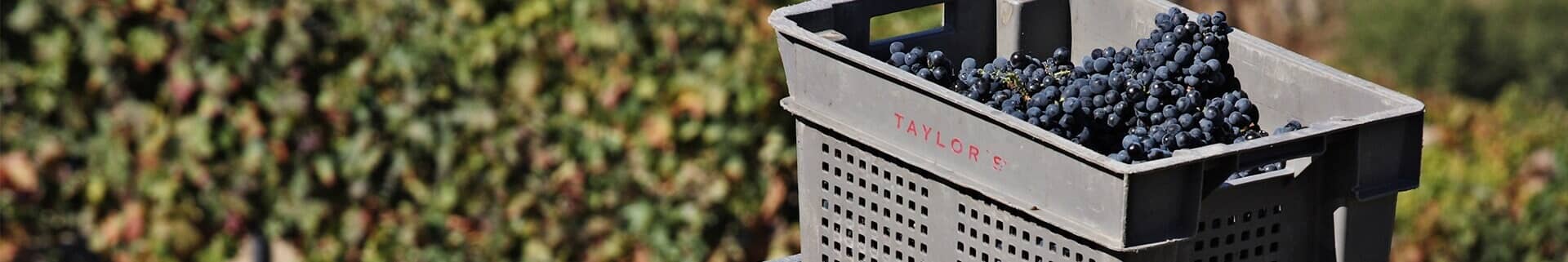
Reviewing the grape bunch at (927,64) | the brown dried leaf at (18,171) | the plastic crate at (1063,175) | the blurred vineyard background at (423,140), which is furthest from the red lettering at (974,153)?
the brown dried leaf at (18,171)

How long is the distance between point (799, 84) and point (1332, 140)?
58 cm

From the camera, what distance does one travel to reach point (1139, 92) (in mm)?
2117

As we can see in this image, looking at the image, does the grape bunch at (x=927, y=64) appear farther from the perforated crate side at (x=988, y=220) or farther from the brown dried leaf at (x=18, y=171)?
the brown dried leaf at (x=18, y=171)

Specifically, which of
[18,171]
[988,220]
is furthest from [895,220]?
[18,171]

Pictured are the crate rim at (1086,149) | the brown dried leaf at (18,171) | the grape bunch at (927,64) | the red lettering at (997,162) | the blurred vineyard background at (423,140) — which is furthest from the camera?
the brown dried leaf at (18,171)

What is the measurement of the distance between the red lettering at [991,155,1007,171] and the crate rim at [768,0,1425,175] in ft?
0.13

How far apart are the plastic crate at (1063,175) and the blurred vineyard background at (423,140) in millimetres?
1955

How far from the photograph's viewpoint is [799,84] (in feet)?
7.36

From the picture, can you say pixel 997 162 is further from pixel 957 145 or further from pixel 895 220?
pixel 895 220

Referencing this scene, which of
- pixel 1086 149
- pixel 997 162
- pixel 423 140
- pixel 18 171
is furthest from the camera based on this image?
pixel 18 171

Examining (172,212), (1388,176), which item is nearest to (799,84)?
(1388,176)

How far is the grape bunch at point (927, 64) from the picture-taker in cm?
214

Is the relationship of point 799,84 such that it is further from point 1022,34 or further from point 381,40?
point 381,40

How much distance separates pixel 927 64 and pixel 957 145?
0.57 ft
